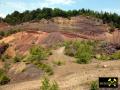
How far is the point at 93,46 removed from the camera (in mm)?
44750

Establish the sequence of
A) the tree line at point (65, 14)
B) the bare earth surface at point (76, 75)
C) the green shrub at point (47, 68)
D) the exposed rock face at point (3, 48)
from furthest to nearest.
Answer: the tree line at point (65, 14)
the exposed rock face at point (3, 48)
the green shrub at point (47, 68)
the bare earth surface at point (76, 75)

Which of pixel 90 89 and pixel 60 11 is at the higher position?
pixel 60 11

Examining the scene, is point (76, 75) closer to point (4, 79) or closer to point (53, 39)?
point (4, 79)

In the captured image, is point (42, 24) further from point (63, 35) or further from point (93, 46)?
point (93, 46)

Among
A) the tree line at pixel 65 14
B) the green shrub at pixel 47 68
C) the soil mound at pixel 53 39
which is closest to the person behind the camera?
the green shrub at pixel 47 68

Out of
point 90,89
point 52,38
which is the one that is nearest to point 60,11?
point 52,38

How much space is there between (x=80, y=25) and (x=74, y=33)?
7072 millimetres

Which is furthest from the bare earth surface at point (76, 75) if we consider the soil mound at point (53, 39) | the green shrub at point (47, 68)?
the soil mound at point (53, 39)

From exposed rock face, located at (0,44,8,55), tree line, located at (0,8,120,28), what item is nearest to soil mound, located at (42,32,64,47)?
exposed rock face, located at (0,44,8,55)

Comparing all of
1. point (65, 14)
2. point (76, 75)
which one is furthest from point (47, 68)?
point (65, 14)

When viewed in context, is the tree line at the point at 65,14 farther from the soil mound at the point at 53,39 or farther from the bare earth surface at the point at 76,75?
the bare earth surface at the point at 76,75

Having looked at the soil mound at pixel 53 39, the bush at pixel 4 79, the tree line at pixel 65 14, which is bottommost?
the bush at pixel 4 79

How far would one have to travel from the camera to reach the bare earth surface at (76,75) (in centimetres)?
2781

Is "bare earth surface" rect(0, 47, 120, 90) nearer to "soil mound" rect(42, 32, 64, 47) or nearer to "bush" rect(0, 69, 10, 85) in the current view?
"bush" rect(0, 69, 10, 85)
